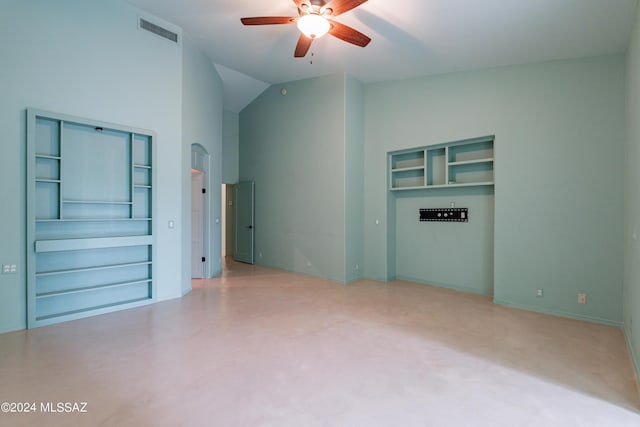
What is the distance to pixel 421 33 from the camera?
4164 millimetres

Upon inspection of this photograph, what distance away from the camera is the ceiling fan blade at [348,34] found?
11.5 feet

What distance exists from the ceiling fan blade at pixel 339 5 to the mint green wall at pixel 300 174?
2.66 meters

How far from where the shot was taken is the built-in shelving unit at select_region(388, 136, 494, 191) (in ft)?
17.0

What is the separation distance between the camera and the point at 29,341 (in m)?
3.31

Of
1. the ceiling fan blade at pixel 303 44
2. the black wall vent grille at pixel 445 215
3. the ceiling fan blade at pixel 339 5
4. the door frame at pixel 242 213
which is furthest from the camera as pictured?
the door frame at pixel 242 213

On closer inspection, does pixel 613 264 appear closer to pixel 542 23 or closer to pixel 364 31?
pixel 542 23

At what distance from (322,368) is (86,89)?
4.27m

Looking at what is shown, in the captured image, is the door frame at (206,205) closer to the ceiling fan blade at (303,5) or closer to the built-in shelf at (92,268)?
the built-in shelf at (92,268)

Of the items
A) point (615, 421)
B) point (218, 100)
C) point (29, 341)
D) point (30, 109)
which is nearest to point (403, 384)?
point (615, 421)

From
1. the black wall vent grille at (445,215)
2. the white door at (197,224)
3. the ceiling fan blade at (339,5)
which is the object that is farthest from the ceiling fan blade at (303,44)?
the black wall vent grille at (445,215)

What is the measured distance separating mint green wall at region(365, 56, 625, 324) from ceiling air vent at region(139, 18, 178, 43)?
4165 millimetres

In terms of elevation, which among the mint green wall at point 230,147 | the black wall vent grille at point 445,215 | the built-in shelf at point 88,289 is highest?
the mint green wall at point 230,147

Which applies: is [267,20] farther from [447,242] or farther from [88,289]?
[447,242]

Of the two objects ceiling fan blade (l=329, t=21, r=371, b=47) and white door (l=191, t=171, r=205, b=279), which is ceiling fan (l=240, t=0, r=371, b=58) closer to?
ceiling fan blade (l=329, t=21, r=371, b=47)
